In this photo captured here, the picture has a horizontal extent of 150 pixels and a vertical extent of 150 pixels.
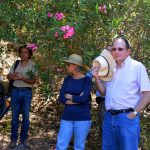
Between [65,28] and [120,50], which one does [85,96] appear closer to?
[65,28]

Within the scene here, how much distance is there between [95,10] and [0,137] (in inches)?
141

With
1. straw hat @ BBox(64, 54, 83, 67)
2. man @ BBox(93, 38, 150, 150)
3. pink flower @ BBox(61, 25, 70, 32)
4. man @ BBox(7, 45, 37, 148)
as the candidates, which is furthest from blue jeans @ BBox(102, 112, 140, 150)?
man @ BBox(7, 45, 37, 148)

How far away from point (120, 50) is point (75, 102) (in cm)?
123

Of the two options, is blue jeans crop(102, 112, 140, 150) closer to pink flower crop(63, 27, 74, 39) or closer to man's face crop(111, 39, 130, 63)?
man's face crop(111, 39, 130, 63)

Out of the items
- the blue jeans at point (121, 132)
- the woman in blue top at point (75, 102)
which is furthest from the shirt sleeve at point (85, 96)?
the blue jeans at point (121, 132)

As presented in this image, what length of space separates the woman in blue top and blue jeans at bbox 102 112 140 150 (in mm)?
829

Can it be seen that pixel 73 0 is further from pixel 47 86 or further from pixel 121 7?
pixel 47 86

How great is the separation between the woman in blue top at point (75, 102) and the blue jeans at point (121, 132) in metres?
0.83

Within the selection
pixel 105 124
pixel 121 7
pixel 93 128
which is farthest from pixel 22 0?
pixel 93 128

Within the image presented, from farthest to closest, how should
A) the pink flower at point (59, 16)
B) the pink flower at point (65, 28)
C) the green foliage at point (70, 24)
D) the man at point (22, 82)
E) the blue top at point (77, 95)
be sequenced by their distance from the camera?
the man at point (22, 82) → the blue top at point (77, 95) → the green foliage at point (70, 24) → the pink flower at point (59, 16) → the pink flower at point (65, 28)

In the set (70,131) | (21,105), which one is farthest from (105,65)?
(21,105)

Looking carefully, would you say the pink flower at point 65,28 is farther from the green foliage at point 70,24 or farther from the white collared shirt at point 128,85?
the white collared shirt at point 128,85

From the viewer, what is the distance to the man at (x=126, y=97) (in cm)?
455

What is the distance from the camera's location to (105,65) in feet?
16.0
